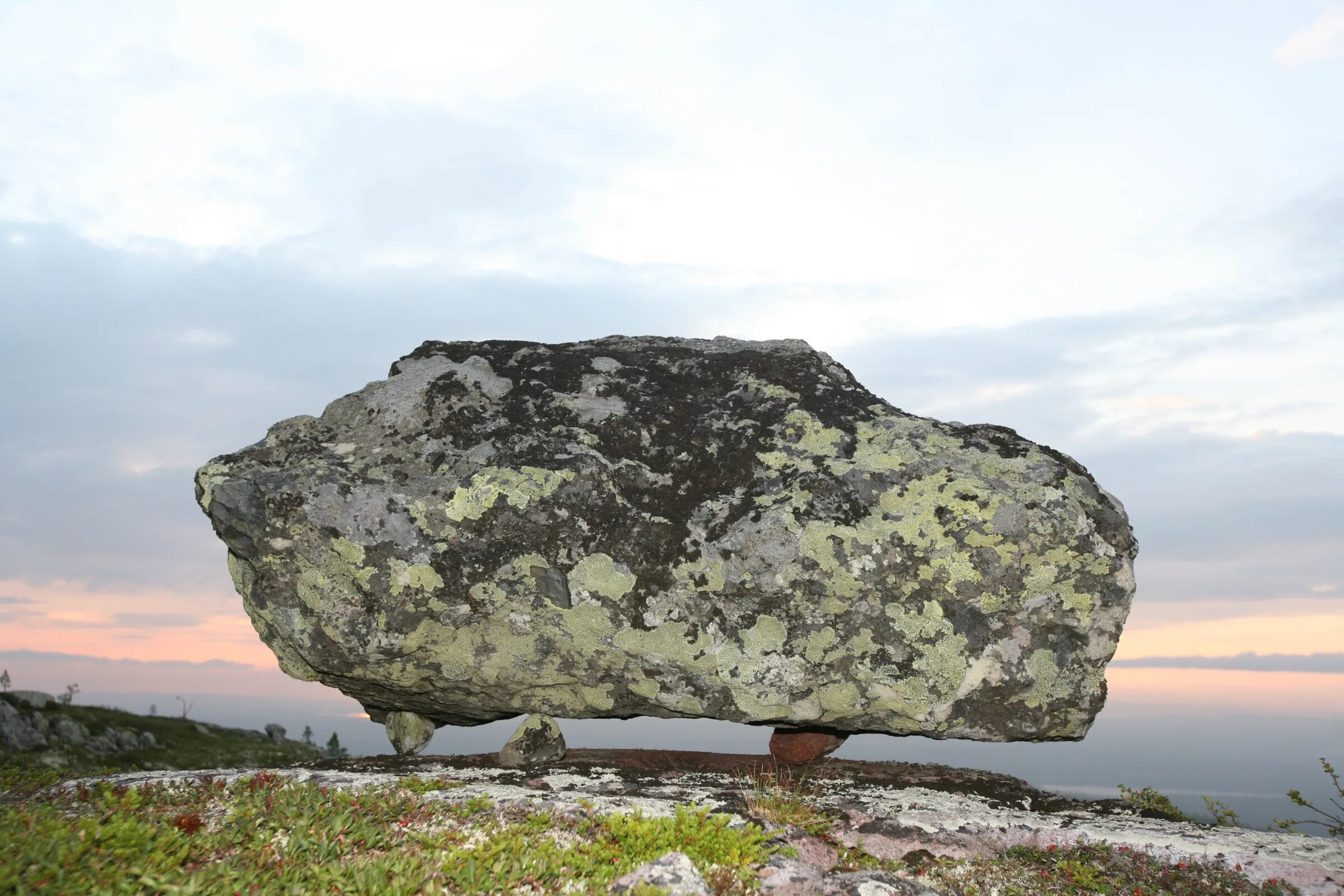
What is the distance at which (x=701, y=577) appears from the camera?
31.0 ft

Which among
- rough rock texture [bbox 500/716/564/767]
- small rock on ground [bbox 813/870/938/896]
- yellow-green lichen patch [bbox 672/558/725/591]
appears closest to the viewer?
small rock on ground [bbox 813/870/938/896]

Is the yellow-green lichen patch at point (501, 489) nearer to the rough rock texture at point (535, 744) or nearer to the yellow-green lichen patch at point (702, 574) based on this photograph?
the yellow-green lichen patch at point (702, 574)

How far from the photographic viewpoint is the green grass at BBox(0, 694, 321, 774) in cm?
2325

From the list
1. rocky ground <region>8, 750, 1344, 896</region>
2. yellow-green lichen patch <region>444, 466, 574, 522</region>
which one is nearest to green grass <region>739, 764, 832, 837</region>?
rocky ground <region>8, 750, 1344, 896</region>

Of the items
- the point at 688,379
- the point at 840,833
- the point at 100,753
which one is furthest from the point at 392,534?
the point at 100,753

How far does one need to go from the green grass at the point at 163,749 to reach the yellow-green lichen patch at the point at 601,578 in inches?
590

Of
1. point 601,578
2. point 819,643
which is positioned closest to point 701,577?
point 601,578

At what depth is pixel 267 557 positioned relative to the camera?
31.8 ft

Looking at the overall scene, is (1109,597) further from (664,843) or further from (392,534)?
(392,534)

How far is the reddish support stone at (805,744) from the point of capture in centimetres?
1081

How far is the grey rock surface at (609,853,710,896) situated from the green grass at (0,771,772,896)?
0.13 meters

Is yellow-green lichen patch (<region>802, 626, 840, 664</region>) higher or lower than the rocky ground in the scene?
higher

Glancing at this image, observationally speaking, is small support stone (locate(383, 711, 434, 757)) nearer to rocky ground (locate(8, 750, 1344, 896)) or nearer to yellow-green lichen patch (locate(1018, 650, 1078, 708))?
rocky ground (locate(8, 750, 1344, 896))

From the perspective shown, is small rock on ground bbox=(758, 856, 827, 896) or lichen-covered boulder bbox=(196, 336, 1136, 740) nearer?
small rock on ground bbox=(758, 856, 827, 896)
